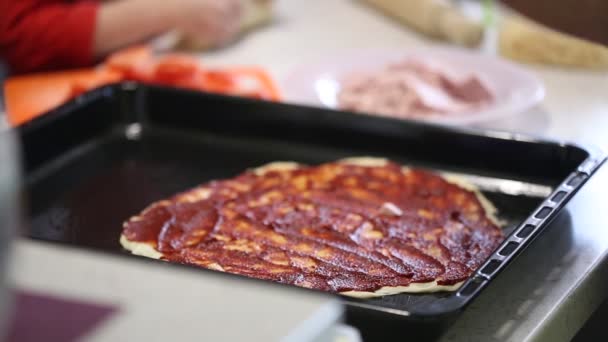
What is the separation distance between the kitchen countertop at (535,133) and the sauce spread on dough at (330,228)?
68 mm

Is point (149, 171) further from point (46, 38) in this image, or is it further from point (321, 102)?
point (46, 38)

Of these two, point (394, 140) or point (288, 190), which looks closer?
point (288, 190)

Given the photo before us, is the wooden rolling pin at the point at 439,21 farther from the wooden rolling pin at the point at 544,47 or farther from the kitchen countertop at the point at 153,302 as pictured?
the kitchen countertop at the point at 153,302

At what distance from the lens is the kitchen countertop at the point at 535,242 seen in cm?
97

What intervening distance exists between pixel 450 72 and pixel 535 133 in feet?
0.67

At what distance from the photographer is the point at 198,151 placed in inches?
60.8

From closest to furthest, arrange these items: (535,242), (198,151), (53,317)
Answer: (53,317), (535,242), (198,151)

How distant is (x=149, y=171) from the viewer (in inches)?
57.9

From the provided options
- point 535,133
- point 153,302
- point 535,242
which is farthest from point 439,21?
point 153,302

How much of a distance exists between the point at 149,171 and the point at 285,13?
1073mm

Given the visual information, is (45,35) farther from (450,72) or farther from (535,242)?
(535,242)

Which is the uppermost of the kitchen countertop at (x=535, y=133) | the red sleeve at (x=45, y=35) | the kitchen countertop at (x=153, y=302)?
the red sleeve at (x=45, y=35)

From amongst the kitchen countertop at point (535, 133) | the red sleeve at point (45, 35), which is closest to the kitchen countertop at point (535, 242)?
the kitchen countertop at point (535, 133)

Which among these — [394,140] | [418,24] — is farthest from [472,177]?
[418,24]
